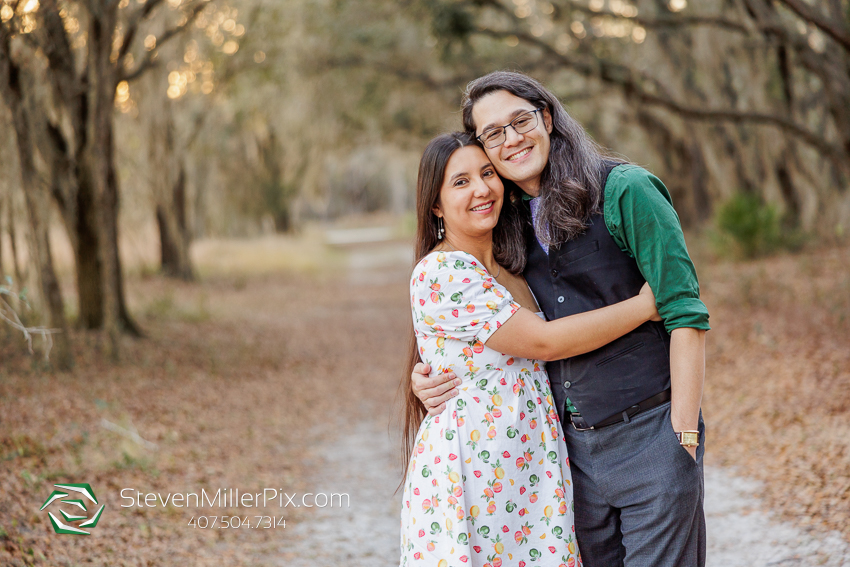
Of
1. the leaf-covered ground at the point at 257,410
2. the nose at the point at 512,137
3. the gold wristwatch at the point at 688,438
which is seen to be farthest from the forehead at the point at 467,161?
the leaf-covered ground at the point at 257,410

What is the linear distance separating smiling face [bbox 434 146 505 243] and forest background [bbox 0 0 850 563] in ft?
6.47

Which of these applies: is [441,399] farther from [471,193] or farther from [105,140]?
[105,140]

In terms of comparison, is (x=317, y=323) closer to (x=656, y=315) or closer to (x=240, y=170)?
(x=656, y=315)

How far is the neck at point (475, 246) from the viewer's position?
95.3 inches

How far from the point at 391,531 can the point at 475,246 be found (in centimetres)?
274

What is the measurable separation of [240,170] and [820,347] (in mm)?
21595

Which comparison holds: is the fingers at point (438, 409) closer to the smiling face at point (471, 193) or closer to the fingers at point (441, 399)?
the fingers at point (441, 399)

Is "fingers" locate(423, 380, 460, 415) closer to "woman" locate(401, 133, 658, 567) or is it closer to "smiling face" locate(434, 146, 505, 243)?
"woman" locate(401, 133, 658, 567)

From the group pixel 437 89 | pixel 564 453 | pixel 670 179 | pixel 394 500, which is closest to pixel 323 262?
pixel 437 89

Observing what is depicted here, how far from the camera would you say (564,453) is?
2.35 metres

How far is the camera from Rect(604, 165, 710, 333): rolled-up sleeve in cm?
206

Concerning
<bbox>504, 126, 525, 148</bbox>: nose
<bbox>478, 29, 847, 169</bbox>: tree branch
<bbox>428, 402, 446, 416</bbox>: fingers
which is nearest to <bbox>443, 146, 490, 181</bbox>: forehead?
<bbox>504, 126, 525, 148</bbox>: nose

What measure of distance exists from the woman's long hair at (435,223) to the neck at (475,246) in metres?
0.04

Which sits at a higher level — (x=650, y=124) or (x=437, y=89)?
(x=437, y=89)
